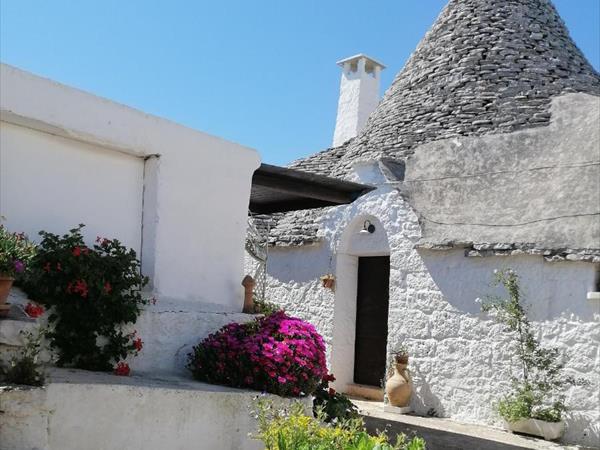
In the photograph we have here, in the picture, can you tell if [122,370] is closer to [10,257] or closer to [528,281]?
[10,257]

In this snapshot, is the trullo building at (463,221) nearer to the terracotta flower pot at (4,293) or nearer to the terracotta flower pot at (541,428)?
the terracotta flower pot at (541,428)

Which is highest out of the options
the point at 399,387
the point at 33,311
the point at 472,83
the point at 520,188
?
the point at 472,83

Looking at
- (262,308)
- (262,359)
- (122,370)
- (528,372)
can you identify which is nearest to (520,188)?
(528,372)

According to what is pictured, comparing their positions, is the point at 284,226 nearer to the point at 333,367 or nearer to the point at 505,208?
the point at 333,367

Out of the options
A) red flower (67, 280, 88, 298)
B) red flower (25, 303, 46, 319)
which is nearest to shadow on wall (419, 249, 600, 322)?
red flower (67, 280, 88, 298)

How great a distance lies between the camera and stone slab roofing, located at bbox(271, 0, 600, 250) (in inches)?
416

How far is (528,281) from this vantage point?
8578 millimetres

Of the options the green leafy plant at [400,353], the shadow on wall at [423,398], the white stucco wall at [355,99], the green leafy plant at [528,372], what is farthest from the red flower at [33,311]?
the white stucco wall at [355,99]

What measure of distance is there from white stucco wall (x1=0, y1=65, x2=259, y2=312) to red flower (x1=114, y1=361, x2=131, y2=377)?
0.88m

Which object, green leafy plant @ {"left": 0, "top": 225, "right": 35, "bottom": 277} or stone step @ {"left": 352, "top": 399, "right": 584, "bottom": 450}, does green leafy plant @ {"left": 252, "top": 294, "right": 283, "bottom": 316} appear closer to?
stone step @ {"left": 352, "top": 399, "right": 584, "bottom": 450}

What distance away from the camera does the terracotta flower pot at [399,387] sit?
9.59m

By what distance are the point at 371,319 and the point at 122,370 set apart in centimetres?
655

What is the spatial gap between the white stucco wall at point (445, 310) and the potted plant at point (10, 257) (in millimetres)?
6142

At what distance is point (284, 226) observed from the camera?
486 inches
